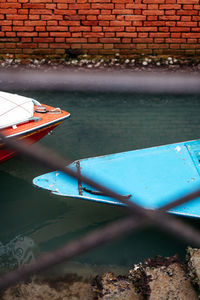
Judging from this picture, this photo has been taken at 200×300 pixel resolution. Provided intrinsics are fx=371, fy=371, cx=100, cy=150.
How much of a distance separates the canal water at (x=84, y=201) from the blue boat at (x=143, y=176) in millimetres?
370

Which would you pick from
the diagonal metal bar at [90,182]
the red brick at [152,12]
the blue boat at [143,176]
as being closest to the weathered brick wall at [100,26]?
the red brick at [152,12]

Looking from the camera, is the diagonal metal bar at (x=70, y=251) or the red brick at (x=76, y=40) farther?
the red brick at (x=76, y=40)

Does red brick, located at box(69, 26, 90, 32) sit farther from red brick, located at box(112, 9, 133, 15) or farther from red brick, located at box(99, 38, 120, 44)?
red brick, located at box(112, 9, 133, 15)

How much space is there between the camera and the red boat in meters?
4.34

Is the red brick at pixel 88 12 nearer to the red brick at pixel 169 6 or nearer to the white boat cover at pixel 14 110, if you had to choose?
the red brick at pixel 169 6

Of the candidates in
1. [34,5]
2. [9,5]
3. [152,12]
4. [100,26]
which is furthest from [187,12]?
[9,5]

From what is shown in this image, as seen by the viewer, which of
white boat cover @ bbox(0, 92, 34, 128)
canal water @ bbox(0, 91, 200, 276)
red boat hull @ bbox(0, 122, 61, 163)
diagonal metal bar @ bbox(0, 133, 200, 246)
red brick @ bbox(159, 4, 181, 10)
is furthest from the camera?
red brick @ bbox(159, 4, 181, 10)

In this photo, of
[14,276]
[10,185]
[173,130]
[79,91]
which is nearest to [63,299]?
[10,185]

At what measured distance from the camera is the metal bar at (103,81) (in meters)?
6.36

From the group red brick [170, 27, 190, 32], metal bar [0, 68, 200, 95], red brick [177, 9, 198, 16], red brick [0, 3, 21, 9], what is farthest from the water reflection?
red brick [177, 9, 198, 16]

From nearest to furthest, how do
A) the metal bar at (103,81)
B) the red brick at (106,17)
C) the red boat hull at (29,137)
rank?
the red boat hull at (29,137) < the metal bar at (103,81) < the red brick at (106,17)

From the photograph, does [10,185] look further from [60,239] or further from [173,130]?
[173,130]

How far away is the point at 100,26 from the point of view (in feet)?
22.1

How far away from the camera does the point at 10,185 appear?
4492 mm
